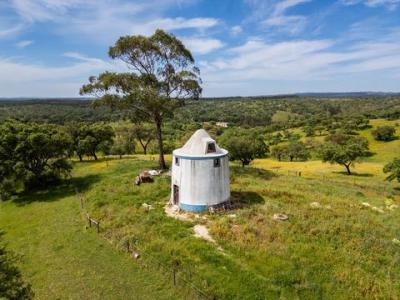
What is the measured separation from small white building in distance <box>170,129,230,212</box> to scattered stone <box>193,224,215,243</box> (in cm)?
275

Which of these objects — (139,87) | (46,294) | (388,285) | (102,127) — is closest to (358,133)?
(102,127)

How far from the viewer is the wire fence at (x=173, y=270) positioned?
15320mm

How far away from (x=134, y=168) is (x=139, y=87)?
1162 cm

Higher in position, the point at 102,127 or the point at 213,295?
the point at 102,127

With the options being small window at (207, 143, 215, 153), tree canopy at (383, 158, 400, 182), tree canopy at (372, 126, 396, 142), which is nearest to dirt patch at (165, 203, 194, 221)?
small window at (207, 143, 215, 153)

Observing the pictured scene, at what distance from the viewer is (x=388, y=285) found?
1562 centimetres

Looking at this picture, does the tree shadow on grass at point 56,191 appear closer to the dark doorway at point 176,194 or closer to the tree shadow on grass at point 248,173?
the dark doorway at point 176,194

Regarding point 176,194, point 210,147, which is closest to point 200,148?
point 210,147

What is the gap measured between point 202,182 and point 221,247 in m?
6.43

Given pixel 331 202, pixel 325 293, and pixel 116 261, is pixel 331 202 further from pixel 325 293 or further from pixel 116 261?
pixel 116 261

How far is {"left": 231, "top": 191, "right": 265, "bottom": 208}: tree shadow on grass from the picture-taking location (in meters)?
25.7

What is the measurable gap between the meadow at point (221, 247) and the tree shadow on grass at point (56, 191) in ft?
6.98

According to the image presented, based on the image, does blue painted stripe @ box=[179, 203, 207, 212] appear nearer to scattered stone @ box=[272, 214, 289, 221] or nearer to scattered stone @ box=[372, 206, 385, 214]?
scattered stone @ box=[272, 214, 289, 221]

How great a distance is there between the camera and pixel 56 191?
35.7 meters
